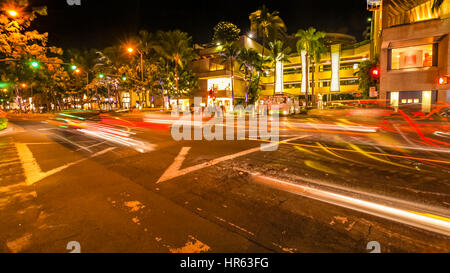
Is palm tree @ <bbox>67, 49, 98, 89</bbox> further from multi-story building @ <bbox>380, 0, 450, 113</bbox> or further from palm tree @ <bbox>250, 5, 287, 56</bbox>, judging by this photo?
multi-story building @ <bbox>380, 0, 450, 113</bbox>

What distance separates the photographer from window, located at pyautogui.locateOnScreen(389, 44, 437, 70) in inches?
1001

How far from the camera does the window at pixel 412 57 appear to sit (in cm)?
2542

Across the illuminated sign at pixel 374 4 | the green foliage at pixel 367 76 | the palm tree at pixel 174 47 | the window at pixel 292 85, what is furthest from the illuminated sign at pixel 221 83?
the illuminated sign at pixel 374 4

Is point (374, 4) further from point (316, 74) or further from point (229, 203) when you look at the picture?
point (229, 203)

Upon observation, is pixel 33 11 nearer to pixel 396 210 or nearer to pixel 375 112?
pixel 396 210

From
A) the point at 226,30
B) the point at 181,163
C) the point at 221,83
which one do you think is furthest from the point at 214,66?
the point at 181,163

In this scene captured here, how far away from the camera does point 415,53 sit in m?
26.2

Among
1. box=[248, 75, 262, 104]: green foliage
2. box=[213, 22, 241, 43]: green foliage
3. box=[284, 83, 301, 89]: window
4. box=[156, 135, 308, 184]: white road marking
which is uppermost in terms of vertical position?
box=[213, 22, 241, 43]: green foliage

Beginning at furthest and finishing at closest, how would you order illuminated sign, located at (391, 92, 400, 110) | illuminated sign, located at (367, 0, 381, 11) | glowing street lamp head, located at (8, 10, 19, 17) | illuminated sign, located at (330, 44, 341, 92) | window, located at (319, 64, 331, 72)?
window, located at (319, 64, 331, 72) → illuminated sign, located at (330, 44, 341, 92) → illuminated sign, located at (367, 0, 381, 11) → illuminated sign, located at (391, 92, 400, 110) → glowing street lamp head, located at (8, 10, 19, 17)

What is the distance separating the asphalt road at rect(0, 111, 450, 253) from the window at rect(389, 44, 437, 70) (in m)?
24.9

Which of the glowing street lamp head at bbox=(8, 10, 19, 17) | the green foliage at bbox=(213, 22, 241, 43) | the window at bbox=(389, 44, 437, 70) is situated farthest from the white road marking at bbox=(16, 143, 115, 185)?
the green foliage at bbox=(213, 22, 241, 43)

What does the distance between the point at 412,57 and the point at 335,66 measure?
21746mm
